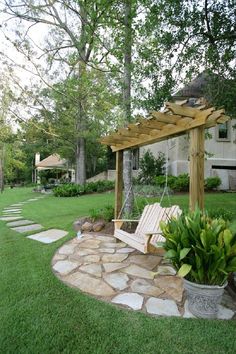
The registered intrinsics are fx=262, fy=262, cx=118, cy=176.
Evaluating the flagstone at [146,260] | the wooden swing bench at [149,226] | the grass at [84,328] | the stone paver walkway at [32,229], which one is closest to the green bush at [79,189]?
the stone paver walkway at [32,229]

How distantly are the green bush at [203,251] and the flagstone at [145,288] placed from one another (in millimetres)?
583

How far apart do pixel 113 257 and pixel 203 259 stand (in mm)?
2041

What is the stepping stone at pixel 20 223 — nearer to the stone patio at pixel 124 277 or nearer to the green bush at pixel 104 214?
the green bush at pixel 104 214

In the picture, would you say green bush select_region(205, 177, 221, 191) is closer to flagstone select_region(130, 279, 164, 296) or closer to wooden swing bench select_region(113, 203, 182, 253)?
wooden swing bench select_region(113, 203, 182, 253)

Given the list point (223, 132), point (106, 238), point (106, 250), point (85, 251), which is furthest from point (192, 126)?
point (223, 132)

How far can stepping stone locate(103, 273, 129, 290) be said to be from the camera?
3270mm

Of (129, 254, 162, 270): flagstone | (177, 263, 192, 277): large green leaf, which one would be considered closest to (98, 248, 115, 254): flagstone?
(129, 254, 162, 270): flagstone

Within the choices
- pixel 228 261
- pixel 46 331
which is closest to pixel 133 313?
pixel 46 331

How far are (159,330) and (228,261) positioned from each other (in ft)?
3.03

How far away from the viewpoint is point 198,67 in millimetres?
6406

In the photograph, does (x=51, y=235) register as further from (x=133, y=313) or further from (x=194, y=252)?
(x=194, y=252)

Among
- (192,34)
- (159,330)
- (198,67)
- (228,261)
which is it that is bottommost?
(159,330)

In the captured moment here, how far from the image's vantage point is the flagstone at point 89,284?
3.12 metres

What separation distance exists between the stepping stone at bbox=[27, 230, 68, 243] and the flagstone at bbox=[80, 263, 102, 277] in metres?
1.51
